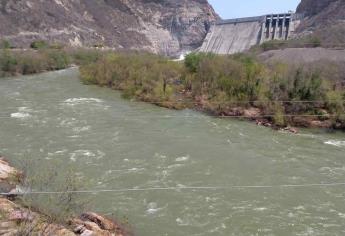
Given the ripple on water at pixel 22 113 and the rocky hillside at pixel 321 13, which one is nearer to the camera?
the ripple on water at pixel 22 113

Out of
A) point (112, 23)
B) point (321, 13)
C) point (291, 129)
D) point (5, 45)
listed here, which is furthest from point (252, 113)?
point (112, 23)

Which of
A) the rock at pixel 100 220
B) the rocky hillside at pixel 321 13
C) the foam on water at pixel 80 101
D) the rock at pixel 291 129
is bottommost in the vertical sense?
the rock at pixel 291 129

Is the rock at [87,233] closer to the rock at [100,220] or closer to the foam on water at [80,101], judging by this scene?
the rock at [100,220]

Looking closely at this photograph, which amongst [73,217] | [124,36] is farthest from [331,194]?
[124,36]

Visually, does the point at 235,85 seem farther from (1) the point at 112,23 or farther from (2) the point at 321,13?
(1) the point at 112,23

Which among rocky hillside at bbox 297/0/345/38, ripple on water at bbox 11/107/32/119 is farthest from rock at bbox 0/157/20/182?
rocky hillside at bbox 297/0/345/38

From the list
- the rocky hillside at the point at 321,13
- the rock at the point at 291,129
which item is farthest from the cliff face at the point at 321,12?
the rock at the point at 291,129

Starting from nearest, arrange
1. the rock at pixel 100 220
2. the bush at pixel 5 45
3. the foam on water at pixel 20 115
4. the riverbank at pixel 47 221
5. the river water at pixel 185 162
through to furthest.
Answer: the riverbank at pixel 47 221 → the rock at pixel 100 220 → the river water at pixel 185 162 → the foam on water at pixel 20 115 → the bush at pixel 5 45

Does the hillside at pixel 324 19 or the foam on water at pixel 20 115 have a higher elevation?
the hillside at pixel 324 19

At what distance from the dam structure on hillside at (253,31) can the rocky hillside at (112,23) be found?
19.1 metres

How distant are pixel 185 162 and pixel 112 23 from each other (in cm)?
8724

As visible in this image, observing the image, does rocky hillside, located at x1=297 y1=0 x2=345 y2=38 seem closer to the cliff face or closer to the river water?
the cliff face

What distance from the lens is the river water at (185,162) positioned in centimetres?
1452

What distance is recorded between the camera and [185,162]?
64.1 ft
